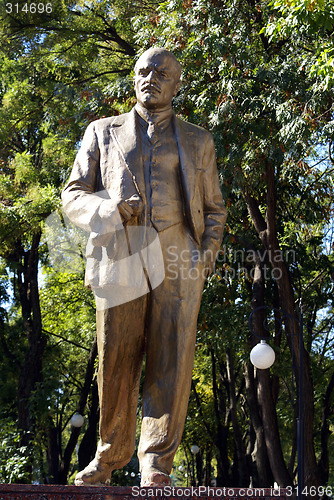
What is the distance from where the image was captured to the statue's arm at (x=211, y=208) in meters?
5.25

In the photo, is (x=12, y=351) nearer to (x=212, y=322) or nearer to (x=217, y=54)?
(x=212, y=322)

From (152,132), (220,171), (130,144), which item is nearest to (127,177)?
(130,144)

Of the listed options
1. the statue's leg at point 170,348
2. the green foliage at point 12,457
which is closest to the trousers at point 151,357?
the statue's leg at point 170,348

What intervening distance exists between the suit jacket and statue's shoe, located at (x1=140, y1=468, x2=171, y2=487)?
1.16m

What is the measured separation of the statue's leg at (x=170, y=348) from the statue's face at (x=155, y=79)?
0.87 meters

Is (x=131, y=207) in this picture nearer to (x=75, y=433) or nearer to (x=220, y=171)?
(x=220, y=171)

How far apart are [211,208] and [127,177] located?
0.64 meters

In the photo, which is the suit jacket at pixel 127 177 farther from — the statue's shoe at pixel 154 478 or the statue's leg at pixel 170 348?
the statue's shoe at pixel 154 478

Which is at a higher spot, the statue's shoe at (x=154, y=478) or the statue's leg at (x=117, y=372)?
the statue's leg at (x=117, y=372)

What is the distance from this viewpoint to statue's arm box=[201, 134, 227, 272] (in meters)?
5.25

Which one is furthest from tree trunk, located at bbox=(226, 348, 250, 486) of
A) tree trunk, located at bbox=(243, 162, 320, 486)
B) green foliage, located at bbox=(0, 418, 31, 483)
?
green foliage, located at bbox=(0, 418, 31, 483)

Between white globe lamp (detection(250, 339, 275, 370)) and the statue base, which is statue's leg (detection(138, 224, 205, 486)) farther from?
white globe lamp (detection(250, 339, 275, 370))

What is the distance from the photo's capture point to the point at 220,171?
14.0m

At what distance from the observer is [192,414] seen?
27.5m
